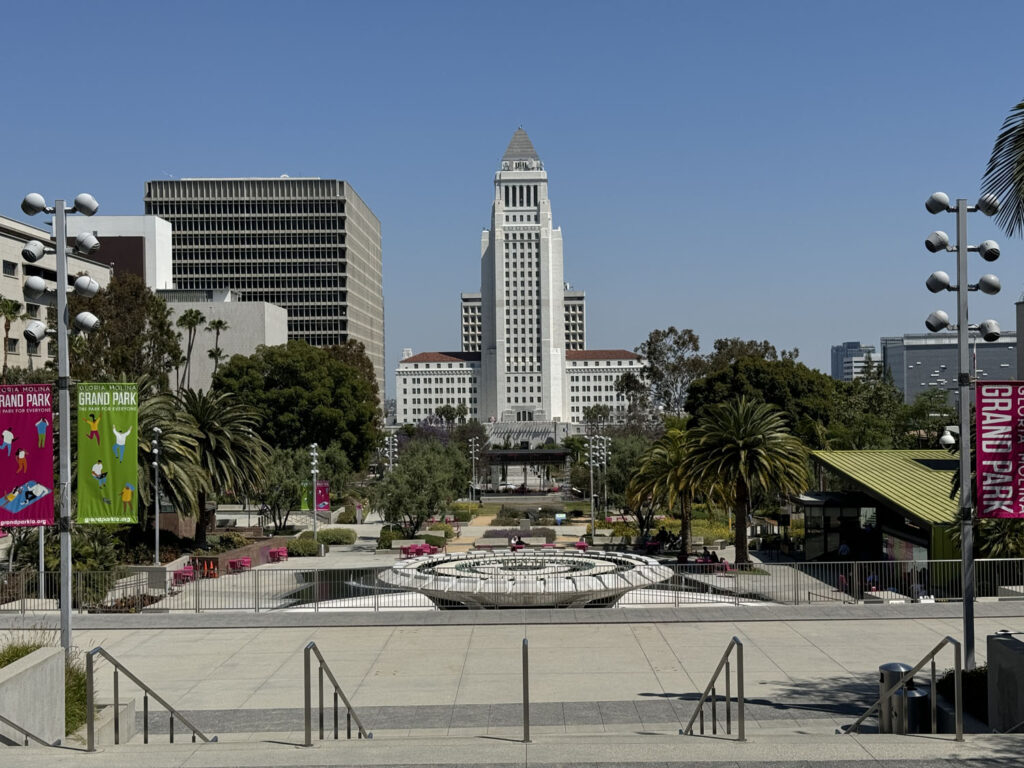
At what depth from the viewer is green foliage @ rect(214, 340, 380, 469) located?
3086 inches

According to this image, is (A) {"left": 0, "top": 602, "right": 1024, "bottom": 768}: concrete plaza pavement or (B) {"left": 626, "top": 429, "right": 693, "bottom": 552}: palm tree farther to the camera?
(B) {"left": 626, "top": 429, "right": 693, "bottom": 552}: palm tree

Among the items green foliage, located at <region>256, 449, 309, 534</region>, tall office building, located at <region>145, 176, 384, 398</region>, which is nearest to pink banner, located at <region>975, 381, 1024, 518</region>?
green foliage, located at <region>256, 449, 309, 534</region>

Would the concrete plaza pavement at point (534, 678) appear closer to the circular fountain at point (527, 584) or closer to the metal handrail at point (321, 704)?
the metal handrail at point (321, 704)

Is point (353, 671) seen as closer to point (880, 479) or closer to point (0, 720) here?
point (0, 720)

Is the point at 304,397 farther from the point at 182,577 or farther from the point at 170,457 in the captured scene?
the point at 182,577

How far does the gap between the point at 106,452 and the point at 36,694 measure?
25.0 feet

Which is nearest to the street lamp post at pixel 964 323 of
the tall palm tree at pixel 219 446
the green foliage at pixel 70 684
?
the green foliage at pixel 70 684

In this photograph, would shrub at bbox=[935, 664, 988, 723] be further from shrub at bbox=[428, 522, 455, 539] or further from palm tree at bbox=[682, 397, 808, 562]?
shrub at bbox=[428, 522, 455, 539]

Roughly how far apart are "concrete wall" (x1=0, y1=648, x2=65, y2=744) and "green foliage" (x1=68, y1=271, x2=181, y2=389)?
217ft

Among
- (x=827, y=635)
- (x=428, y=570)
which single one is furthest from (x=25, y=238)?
(x=827, y=635)

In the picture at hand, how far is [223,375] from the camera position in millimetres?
81500

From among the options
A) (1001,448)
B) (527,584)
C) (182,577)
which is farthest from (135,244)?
(1001,448)

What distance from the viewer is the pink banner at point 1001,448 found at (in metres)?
15.1

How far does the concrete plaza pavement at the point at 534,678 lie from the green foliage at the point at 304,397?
54.3m
